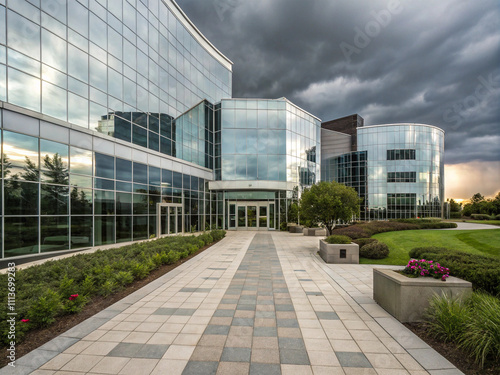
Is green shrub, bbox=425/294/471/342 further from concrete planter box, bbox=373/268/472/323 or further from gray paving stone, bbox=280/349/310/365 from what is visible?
gray paving stone, bbox=280/349/310/365

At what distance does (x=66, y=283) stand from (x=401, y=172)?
57.3 metres

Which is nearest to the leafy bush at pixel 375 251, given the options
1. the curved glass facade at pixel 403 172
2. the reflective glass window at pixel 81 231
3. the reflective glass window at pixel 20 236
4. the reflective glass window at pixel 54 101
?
the reflective glass window at pixel 81 231

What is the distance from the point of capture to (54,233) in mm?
14039

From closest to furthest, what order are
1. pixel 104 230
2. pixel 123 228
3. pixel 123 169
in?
pixel 104 230, pixel 123 228, pixel 123 169

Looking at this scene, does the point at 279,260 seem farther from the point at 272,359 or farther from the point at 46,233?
the point at 46,233

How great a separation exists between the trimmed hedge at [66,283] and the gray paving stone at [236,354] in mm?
4115

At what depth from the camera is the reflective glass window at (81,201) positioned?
1536 cm

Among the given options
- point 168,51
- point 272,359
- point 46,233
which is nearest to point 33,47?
point 46,233

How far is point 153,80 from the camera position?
23.2 m

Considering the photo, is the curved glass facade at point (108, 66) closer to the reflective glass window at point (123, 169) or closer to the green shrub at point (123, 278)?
the reflective glass window at point (123, 169)

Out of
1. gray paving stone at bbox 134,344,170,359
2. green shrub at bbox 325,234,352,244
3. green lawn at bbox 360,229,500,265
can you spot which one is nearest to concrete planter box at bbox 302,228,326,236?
green lawn at bbox 360,229,500,265

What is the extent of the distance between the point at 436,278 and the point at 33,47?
20586mm

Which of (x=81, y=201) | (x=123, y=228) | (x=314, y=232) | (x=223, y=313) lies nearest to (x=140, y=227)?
(x=123, y=228)

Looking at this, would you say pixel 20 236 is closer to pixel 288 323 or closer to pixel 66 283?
pixel 66 283
